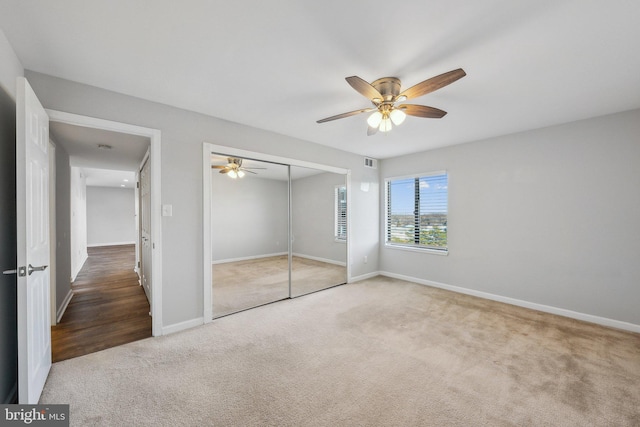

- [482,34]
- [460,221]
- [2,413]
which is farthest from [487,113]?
[2,413]

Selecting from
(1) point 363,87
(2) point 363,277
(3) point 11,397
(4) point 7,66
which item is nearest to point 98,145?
(4) point 7,66

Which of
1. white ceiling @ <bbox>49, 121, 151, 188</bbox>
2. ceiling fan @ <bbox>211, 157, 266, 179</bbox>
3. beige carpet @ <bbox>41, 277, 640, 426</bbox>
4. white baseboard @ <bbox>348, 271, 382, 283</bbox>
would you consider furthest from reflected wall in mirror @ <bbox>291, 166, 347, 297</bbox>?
white ceiling @ <bbox>49, 121, 151, 188</bbox>

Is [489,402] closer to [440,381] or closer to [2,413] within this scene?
[440,381]

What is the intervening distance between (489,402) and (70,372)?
3368 mm

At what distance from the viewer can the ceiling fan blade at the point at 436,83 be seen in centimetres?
179

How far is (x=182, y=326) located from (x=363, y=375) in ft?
7.02

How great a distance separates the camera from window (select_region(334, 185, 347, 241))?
4906mm

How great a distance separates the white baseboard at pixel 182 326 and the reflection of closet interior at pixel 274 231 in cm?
61

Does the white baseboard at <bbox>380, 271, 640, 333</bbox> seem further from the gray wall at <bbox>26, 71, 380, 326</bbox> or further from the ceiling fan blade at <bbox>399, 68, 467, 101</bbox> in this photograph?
the gray wall at <bbox>26, 71, 380, 326</bbox>

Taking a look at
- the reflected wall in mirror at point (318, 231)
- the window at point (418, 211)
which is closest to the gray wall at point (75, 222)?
the reflected wall in mirror at point (318, 231)

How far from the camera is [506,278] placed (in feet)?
12.7

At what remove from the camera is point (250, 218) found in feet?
15.1

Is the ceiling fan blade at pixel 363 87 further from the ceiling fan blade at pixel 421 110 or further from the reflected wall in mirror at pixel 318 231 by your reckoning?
the reflected wall in mirror at pixel 318 231

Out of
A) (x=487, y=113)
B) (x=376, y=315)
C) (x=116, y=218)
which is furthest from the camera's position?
(x=116, y=218)
